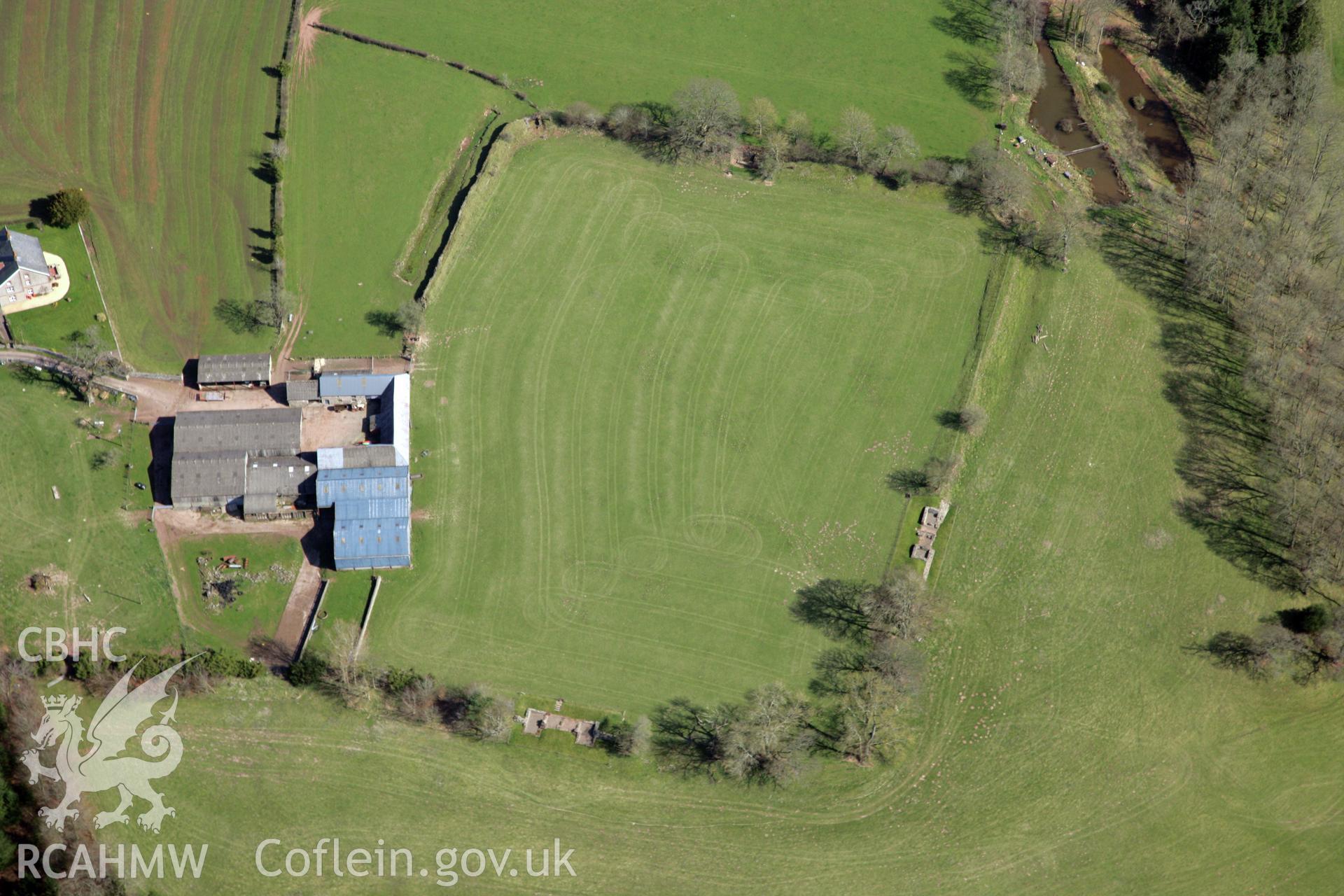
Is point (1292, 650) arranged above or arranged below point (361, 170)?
below

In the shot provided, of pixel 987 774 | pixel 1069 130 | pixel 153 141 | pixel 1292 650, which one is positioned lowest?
pixel 987 774

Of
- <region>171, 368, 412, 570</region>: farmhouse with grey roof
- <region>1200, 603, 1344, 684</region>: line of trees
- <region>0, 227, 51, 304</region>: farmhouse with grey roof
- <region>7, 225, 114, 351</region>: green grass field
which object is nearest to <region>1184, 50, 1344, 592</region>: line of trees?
<region>1200, 603, 1344, 684</region>: line of trees

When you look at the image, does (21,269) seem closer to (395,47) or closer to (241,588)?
(241,588)

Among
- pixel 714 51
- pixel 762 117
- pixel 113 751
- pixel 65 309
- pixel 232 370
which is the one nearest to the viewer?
pixel 113 751

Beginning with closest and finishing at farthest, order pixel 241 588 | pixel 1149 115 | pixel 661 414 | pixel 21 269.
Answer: pixel 241 588
pixel 21 269
pixel 661 414
pixel 1149 115

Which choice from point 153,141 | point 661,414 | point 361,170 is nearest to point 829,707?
point 661,414

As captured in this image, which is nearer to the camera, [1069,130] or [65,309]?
[65,309]

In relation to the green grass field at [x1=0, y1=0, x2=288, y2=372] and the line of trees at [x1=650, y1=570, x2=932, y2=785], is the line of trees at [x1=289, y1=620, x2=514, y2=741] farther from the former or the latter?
the green grass field at [x1=0, y1=0, x2=288, y2=372]
